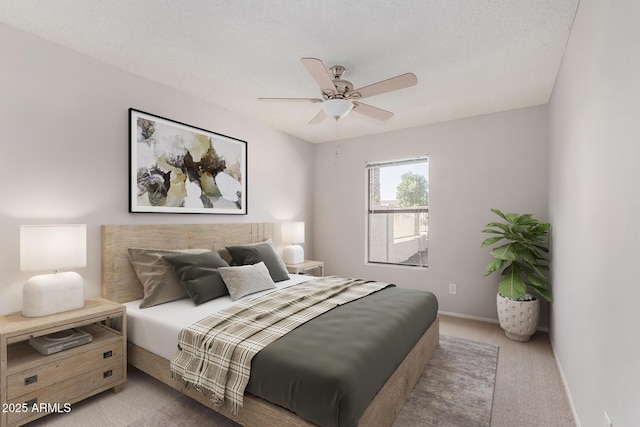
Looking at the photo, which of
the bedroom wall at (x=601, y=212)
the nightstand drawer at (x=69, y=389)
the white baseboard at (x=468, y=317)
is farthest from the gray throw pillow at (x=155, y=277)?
the white baseboard at (x=468, y=317)

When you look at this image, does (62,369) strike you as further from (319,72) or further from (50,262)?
(319,72)

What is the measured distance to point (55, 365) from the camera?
1989mm

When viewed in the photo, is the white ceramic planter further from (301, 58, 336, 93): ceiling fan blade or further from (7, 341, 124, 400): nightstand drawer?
(7, 341, 124, 400): nightstand drawer

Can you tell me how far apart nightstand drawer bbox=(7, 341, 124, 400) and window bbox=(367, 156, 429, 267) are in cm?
350

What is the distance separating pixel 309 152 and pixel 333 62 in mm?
2685

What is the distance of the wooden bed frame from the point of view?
1666 mm

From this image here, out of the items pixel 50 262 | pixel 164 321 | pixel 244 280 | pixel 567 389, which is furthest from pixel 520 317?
pixel 50 262

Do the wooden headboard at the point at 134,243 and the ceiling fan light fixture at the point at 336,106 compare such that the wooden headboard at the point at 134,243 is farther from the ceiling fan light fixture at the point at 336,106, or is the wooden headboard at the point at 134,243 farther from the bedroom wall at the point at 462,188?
the bedroom wall at the point at 462,188

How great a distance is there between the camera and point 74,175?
2.51 metres

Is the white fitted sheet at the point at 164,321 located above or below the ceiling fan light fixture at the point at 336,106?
below

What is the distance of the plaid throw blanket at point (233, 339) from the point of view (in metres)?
1.73

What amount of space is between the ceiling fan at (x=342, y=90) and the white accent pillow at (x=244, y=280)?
5.00 feet

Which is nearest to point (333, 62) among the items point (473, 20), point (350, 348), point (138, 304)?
point (473, 20)

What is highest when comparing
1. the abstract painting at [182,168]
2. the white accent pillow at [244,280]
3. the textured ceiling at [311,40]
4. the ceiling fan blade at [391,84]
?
the textured ceiling at [311,40]
